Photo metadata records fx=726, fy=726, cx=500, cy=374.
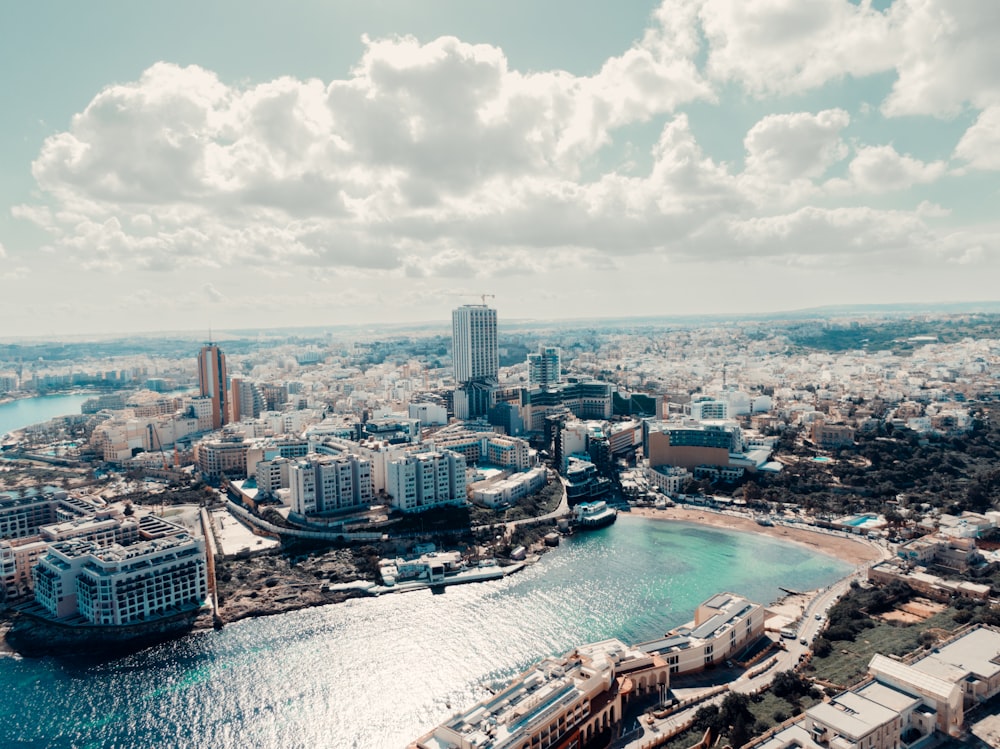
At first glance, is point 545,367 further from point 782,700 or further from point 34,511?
point 782,700

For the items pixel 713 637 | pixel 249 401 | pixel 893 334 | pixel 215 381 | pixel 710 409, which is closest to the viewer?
pixel 713 637

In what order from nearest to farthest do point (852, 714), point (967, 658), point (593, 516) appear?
point (852, 714) → point (967, 658) → point (593, 516)

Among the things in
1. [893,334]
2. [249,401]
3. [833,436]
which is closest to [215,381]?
[249,401]

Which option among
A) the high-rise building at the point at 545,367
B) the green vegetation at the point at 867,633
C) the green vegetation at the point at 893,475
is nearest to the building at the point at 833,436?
the green vegetation at the point at 893,475

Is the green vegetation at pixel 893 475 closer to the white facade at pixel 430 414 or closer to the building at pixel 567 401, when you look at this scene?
the building at pixel 567 401

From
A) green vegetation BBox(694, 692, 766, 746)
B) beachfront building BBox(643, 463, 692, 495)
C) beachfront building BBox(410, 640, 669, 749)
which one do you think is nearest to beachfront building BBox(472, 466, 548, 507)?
beachfront building BBox(643, 463, 692, 495)

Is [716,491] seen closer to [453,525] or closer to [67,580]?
[453,525]
